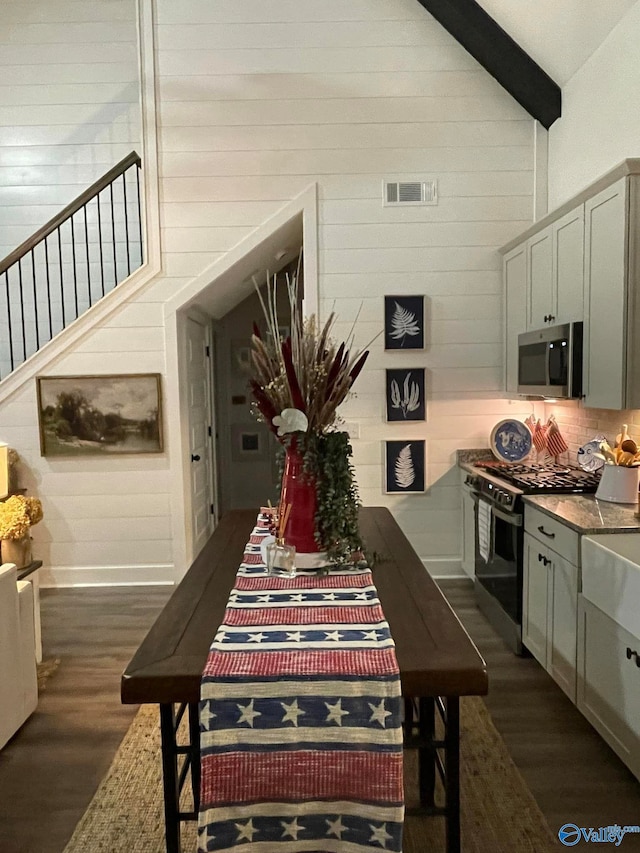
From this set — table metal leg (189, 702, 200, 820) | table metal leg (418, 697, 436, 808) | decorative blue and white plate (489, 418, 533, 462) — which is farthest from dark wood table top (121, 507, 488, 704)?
decorative blue and white plate (489, 418, 533, 462)

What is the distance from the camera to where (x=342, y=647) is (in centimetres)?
146

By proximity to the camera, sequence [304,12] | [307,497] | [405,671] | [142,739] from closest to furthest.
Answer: [405,671] → [307,497] → [142,739] → [304,12]

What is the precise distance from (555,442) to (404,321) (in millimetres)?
1414

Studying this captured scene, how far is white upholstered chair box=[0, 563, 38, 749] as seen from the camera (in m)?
2.65

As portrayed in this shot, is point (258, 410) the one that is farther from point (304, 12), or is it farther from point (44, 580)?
point (304, 12)

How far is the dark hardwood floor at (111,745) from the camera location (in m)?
2.25

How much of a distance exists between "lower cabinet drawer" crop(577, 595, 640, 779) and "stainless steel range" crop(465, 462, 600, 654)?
0.76m

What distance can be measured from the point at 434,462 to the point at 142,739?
295cm

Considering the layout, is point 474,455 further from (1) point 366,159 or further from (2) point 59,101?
(2) point 59,101

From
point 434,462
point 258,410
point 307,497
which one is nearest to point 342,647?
point 307,497

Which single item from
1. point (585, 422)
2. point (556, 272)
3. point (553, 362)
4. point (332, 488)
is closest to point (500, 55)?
point (556, 272)

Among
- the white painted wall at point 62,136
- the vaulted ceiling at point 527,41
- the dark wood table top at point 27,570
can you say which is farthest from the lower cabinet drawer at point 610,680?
the white painted wall at point 62,136

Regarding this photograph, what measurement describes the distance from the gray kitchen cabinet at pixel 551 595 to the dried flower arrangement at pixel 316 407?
130 centimetres

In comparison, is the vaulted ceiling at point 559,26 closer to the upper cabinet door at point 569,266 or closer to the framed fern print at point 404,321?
the upper cabinet door at point 569,266
